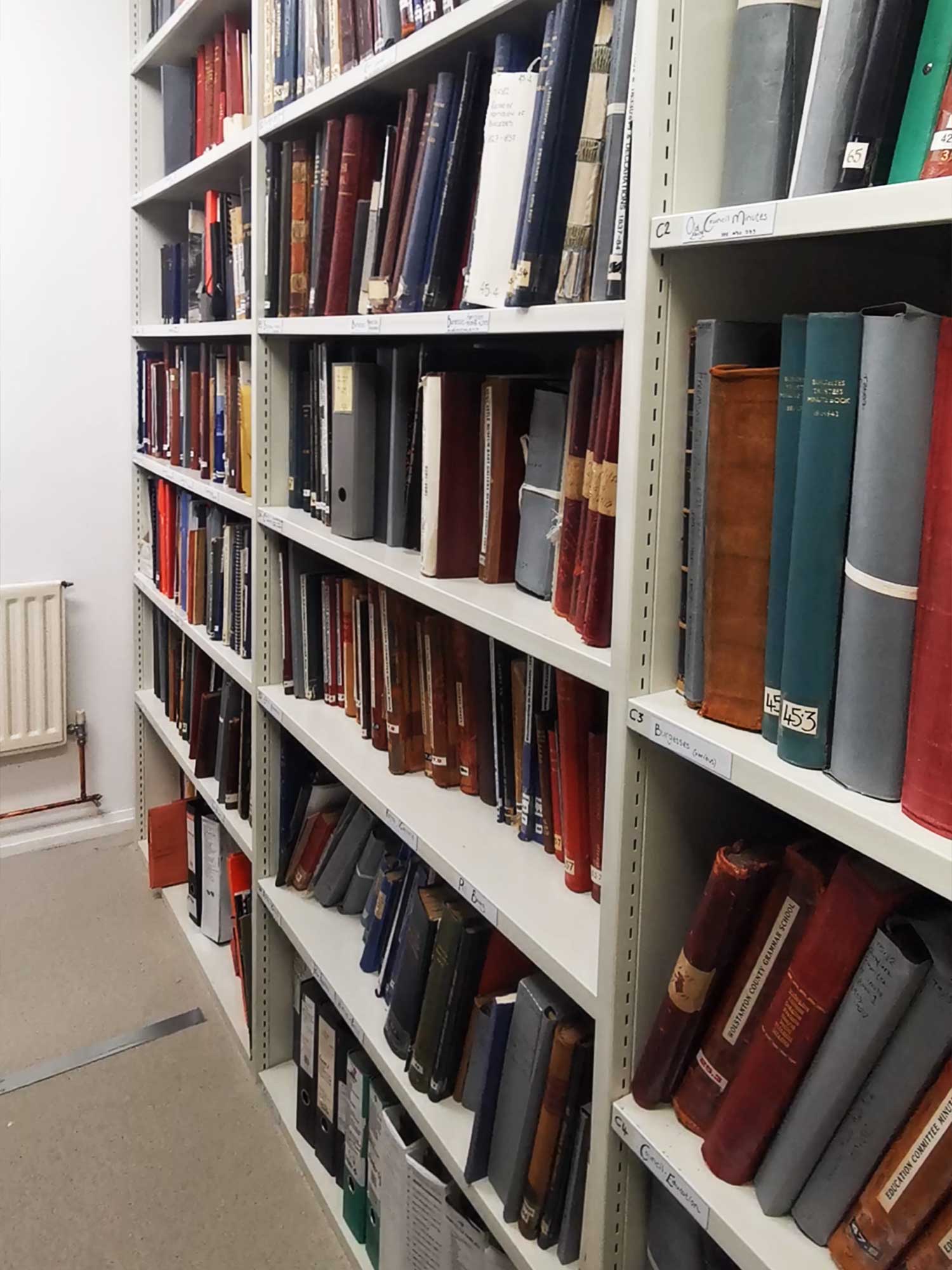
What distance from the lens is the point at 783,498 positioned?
29.8 inches

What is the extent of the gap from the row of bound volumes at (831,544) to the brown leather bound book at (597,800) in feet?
0.84

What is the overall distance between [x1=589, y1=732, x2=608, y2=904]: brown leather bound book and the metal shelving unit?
3 centimetres

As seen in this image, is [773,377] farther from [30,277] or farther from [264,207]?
[30,277]

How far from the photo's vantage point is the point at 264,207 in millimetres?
1641

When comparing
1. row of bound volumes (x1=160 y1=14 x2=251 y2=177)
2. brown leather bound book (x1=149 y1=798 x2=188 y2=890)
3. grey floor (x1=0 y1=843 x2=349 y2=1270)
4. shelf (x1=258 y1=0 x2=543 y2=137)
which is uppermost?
row of bound volumes (x1=160 y1=14 x2=251 y2=177)

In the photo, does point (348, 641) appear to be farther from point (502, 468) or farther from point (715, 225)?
point (715, 225)

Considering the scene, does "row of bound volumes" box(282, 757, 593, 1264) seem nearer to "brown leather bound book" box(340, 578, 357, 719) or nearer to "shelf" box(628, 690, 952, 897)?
"brown leather bound book" box(340, 578, 357, 719)

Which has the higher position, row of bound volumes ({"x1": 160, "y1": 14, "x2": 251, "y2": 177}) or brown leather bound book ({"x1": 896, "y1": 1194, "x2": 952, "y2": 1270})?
row of bound volumes ({"x1": 160, "y1": 14, "x2": 251, "y2": 177})

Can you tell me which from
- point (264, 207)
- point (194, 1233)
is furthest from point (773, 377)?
point (194, 1233)

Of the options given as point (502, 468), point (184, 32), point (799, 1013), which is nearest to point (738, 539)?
point (799, 1013)

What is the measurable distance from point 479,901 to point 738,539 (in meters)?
0.54

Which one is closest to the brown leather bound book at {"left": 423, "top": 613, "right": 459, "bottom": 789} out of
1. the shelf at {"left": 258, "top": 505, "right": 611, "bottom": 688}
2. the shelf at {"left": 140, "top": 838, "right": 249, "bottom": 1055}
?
the shelf at {"left": 258, "top": 505, "right": 611, "bottom": 688}

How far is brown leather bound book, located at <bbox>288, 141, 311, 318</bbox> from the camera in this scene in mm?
1572

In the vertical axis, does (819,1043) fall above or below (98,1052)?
above
